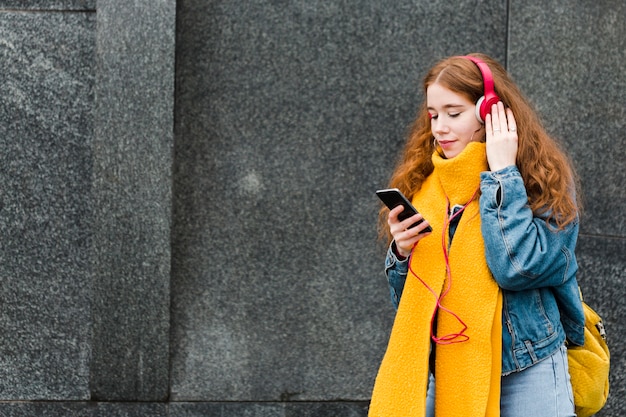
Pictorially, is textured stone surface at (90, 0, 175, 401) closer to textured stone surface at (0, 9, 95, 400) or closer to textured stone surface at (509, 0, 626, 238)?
textured stone surface at (0, 9, 95, 400)

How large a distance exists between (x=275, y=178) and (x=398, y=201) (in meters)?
2.10

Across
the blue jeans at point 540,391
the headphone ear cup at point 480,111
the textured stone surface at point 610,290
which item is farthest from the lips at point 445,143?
the textured stone surface at point 610,290

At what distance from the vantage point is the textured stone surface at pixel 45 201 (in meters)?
4.91

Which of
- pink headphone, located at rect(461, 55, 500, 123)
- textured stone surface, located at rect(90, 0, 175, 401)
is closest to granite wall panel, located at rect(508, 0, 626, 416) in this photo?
textured stone surface, located at rect(90, 0, 175, 401)

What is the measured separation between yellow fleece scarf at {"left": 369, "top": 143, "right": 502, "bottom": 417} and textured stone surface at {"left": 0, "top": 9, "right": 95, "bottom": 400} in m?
2.32

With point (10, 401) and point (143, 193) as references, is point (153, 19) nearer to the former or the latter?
point (143, 193)

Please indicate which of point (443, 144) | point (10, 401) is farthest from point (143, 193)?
point (443, 144)

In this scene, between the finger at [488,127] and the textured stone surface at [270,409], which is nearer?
the finger at [488,127]

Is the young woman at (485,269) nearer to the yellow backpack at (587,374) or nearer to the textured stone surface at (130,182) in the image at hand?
the yellow backpack at (587,374)

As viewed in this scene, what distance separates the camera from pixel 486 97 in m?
3.13

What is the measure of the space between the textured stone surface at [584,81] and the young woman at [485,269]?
1.94 meters

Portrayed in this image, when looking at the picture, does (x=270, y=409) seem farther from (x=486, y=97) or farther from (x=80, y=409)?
(x=486, y=97)

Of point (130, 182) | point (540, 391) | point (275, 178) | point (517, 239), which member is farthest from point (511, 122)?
point (130, 182)

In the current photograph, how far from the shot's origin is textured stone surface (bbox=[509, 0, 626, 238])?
16.6 ft
